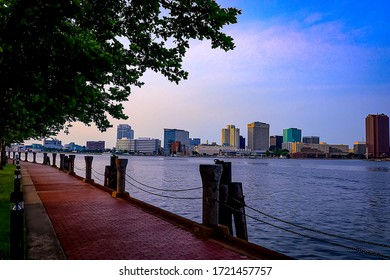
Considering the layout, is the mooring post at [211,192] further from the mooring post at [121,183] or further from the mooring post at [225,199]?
the mooring post at [121,183]

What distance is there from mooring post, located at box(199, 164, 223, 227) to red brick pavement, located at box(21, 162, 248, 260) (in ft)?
1.93

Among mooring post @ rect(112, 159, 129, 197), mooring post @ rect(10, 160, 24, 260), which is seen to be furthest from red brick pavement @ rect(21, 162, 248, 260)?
mooring post @ rect(112, 159, 129, 197)

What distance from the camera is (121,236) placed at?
308 inches

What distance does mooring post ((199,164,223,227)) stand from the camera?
8039 millimetres

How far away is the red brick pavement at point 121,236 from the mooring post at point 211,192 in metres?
0.59

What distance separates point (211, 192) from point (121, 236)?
7.40ft

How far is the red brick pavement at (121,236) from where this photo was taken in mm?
6484

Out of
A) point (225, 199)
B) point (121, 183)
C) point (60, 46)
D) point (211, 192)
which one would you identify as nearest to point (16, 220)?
point (60, 46)

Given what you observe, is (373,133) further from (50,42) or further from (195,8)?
(50,42)

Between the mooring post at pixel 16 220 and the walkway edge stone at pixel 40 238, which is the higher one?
the mooring post at pixel 16 220

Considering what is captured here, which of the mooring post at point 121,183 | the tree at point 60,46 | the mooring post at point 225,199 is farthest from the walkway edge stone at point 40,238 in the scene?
the mooring post at point 225,199

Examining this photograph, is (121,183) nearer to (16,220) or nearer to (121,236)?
(121,236)

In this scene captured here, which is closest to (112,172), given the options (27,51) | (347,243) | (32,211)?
(32,211)

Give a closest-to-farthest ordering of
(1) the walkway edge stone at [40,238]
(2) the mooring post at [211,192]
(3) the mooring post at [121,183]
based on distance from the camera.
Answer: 1. (1) the walkway edge stone at [40,238]
2. (2) the mooring post at [211,192]
3. (3) the mooring post at [121,183]
